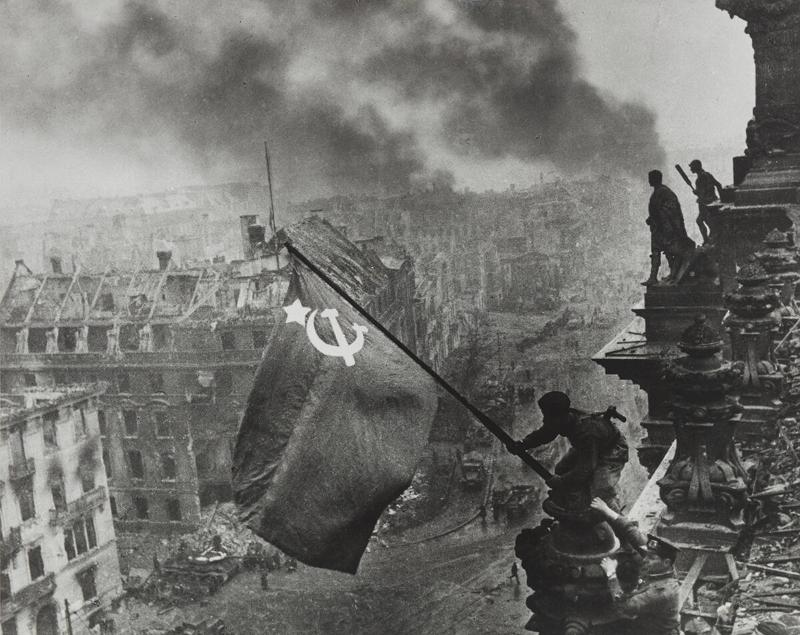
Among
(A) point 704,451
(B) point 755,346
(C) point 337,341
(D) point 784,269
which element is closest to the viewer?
(C) point 337,341

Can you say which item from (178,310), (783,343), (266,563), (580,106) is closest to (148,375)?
(178,310)

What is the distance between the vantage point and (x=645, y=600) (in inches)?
173

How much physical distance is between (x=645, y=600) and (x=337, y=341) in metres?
2.70

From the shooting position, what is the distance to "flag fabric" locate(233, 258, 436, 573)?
217 inches

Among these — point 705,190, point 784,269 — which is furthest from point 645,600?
point 705,190

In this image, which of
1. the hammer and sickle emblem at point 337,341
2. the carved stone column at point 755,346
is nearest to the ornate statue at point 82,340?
the carved stone column at point 755,346

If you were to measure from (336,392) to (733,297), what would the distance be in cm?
474

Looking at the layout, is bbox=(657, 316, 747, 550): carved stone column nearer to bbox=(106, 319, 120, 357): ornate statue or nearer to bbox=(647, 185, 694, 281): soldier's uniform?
bbox=(647, 185, 694, 281): soldier's uniform

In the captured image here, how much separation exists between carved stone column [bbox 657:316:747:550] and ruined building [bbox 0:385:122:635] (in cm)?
2562

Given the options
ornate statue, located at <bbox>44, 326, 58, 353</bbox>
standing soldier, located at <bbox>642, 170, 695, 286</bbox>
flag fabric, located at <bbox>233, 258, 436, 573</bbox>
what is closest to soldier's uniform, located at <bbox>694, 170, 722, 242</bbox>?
standing soldier, located at <bbox>642, 170, 695, 286</bbox>

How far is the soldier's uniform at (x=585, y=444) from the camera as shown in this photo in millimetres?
4371

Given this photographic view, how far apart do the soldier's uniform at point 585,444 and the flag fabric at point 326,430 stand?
4.45ft

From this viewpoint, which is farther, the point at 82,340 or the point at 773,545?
the point at 82,340

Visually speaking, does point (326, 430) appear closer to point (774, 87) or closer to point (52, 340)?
point (774, 87)
